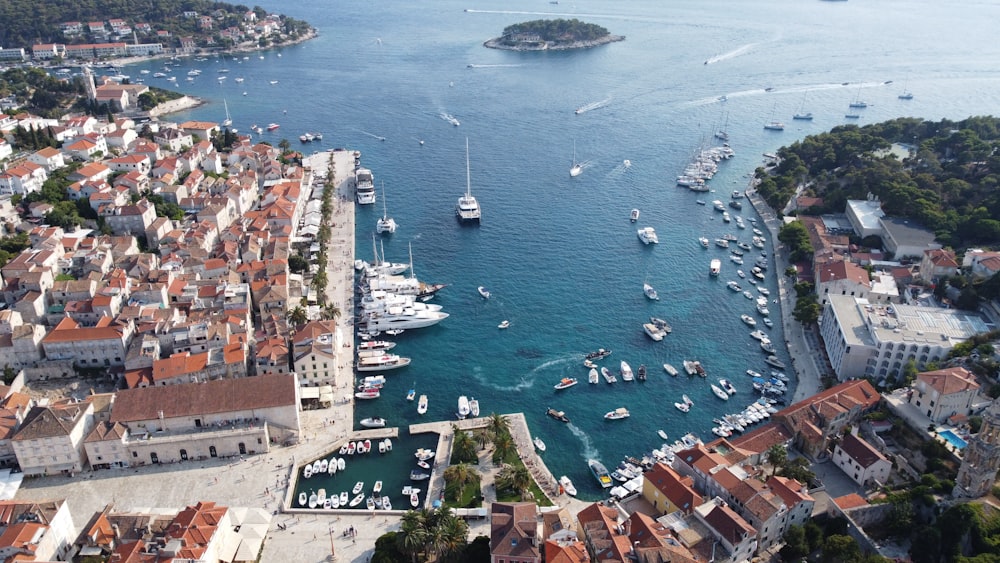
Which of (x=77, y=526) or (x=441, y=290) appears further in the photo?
(x=441, y=290)

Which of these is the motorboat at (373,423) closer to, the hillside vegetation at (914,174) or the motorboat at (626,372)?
the motorboat at (626,372)

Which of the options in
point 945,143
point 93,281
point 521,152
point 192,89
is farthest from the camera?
point 192,89

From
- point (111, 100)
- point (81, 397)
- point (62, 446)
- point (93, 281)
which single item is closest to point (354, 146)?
point (111, 100)

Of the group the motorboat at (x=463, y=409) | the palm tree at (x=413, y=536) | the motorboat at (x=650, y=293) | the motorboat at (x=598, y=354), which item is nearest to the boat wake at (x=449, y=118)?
the motorboat at (x=650, y=293)

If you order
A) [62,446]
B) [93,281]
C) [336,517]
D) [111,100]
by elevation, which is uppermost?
[111,100]

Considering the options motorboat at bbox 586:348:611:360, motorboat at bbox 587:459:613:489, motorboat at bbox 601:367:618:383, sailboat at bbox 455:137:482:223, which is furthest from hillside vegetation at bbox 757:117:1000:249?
motorboat at bbox 587:459:613:489

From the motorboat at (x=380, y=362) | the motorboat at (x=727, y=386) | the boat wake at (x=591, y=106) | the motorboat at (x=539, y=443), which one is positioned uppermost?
the boat wake at (x=591, y=106)

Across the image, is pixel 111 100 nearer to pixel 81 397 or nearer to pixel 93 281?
pixel 93 281

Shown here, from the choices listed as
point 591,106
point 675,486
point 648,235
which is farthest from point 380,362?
point 591,106
